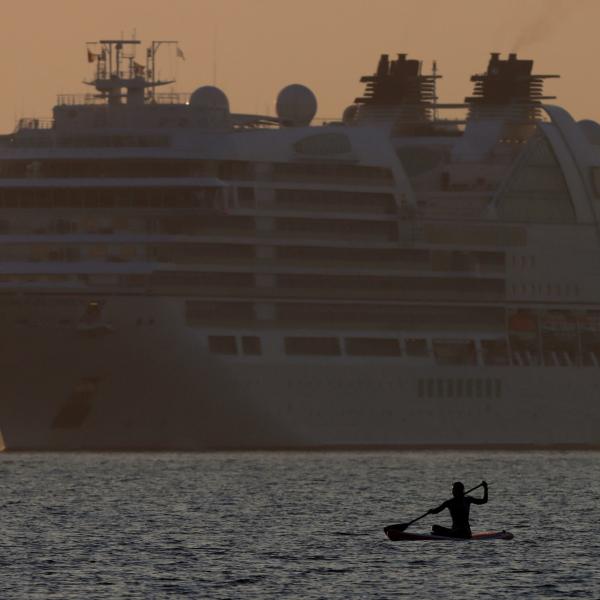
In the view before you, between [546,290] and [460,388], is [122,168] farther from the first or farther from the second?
[546,290]

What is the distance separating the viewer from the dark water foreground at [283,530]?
2783 inches

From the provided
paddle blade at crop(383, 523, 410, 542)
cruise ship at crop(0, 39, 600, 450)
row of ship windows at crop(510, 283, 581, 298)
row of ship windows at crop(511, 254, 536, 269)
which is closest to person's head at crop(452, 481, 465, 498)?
paddle blade at crop(383, 523, 410, 542)

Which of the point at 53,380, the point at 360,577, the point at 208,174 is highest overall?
the point at 208,174

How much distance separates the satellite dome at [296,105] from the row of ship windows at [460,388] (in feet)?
44.1

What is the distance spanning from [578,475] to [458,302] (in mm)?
12305

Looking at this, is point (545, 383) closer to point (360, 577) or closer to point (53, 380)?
point (53, 380)

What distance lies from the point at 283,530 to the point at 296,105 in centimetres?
4791

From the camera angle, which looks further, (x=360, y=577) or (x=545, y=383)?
(x=545, y=383)

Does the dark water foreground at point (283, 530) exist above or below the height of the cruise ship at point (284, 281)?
below

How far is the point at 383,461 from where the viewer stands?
12644 cm

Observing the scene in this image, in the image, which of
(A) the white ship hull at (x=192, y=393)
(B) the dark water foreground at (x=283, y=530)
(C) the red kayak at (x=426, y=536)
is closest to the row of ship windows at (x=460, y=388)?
(A) the white ship hull at (x=192, y=393)

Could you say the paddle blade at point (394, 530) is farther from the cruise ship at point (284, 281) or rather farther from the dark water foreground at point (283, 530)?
the cruise ship at point (284, 281)

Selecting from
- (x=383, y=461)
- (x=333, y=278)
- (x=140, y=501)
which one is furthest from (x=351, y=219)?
(x=140, y=501)

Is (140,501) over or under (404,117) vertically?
under
